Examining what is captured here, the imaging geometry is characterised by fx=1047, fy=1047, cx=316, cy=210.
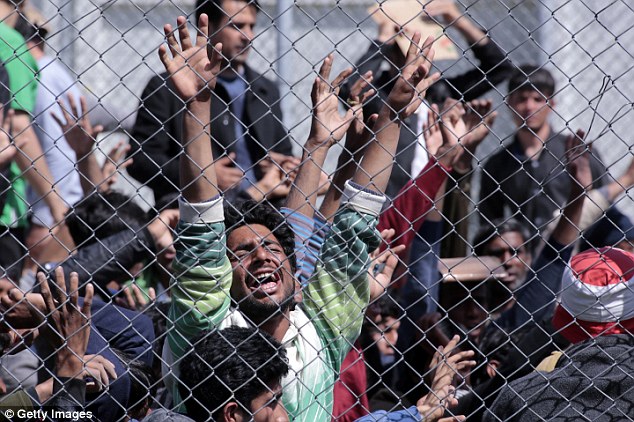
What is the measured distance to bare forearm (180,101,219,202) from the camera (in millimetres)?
3154

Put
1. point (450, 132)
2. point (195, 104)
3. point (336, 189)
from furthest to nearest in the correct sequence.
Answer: point (450, 132) → point (336, 189) → point (195, 104)

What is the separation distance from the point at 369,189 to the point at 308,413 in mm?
740

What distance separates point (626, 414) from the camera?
121 inches

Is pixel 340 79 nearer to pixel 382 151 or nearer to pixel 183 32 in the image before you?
pixel 382 151

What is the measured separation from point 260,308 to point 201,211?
461 mm

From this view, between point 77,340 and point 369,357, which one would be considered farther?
point 369,357

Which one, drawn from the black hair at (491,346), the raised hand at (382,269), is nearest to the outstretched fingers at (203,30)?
the raised hand at (382,269)

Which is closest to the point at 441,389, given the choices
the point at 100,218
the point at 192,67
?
the point at 192,67

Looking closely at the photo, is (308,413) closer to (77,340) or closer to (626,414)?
(77,340)

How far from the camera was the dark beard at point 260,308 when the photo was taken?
3.40 meters

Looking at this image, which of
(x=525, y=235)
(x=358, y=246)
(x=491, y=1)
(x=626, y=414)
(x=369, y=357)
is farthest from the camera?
(x=491, y=1)

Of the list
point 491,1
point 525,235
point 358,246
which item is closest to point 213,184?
point 358,246

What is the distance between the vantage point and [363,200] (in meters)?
3.33

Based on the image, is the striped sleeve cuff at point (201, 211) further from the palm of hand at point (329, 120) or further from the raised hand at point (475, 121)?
the raised hand at point (475, 121)
